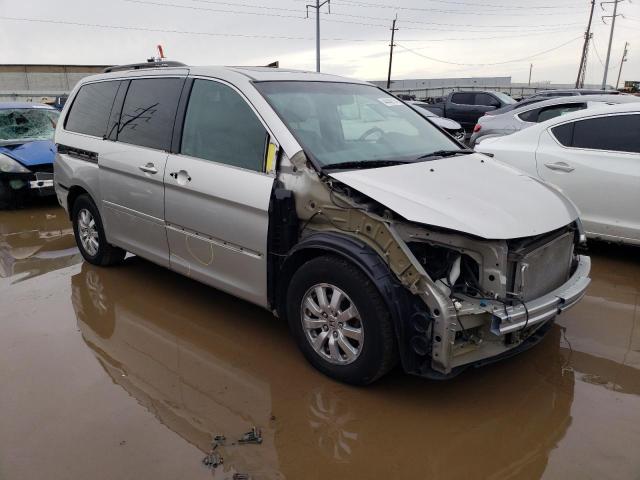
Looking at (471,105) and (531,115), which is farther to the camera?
(471,105)

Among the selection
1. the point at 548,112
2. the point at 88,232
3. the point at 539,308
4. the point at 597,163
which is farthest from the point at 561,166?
the point at 88,232

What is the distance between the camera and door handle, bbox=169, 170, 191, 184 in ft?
12.9

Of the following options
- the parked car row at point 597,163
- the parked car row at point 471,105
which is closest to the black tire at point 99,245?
the parked car row at point 597,163

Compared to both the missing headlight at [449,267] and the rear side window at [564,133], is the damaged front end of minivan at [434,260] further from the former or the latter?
the rear side window at [564,133]

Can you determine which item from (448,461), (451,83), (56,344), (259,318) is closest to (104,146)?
(56,344)

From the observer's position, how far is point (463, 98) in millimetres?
17641

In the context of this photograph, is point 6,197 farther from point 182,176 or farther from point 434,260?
point 434,260

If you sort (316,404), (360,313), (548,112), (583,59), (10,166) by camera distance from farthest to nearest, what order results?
(583,59) < (548,112) < (10,166) < (316,404) < (360,313)

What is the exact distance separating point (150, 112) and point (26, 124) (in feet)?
20.4

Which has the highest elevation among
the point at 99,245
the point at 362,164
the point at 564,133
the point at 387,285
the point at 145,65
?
the point at 145,65

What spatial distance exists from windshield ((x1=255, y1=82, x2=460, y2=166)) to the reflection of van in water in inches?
57.9

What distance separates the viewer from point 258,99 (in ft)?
11.9

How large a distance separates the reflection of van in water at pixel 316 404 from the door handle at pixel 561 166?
2.17 metres

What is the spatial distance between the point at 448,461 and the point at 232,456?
3.59 ft
